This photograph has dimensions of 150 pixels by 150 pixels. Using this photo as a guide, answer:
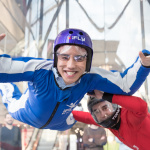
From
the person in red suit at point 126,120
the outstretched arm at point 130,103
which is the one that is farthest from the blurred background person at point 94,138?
the outstretched arm at point 130,103

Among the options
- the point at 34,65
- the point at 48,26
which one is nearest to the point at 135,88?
the point at 34,65

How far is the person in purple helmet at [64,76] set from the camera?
1.18 meters

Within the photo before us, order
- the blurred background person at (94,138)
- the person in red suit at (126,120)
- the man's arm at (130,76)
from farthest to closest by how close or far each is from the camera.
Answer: the blurred background person at (94,138), the person in red suit at (126,120), the man's arm at (130,76)

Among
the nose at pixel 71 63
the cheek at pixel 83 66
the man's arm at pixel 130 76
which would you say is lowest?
the man's arm at pixel 130 76

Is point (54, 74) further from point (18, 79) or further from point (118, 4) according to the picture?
point (118, 4)

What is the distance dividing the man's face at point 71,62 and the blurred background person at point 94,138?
6.09 ft

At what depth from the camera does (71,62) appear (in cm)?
117

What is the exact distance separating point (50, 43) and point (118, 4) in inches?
43.5

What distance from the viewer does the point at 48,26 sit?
308 cm

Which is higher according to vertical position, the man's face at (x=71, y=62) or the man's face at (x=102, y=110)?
the man's face at (x=71, y=62)

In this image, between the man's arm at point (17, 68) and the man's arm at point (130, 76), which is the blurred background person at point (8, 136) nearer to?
the man's arm at point (17, 68)

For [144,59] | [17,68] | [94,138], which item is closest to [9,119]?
[94,138]

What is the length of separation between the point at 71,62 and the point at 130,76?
391 millimetres

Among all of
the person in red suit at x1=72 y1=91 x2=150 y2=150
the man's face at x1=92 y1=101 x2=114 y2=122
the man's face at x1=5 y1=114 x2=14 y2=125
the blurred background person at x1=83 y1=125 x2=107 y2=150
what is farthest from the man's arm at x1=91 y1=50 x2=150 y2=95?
the man's face at x1=5 y1=114 x2=14 y2=125
